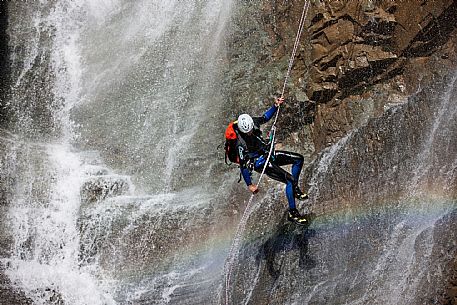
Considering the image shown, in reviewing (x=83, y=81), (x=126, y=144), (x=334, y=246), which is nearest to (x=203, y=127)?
(x=126, y=144)

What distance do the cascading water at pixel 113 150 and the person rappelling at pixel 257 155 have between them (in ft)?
7.18

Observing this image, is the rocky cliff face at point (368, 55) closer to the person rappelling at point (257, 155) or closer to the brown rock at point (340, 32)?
the brown rock at point (340, 32)

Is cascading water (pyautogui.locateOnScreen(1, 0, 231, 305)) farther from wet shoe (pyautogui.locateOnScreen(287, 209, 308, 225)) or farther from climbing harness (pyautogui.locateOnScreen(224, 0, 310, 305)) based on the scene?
wet shoe (pyautogui.locateOnScreen(287, 209, 308, 225))

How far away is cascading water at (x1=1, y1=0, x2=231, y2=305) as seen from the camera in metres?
11.9

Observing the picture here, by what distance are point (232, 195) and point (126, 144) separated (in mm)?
2885

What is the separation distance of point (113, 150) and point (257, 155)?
4.27 metres

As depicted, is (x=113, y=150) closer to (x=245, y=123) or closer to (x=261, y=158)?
(x=261, y=158)

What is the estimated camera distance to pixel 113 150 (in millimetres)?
13508

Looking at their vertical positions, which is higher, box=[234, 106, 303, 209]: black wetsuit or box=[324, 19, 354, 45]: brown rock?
box=[324, 19, 354, 45]: brown rock

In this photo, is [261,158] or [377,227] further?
[377,227]

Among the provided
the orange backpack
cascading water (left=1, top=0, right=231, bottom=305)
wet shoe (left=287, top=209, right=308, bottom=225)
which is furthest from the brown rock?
wet shoe (left=287, top=209, right=308, bottom=225)

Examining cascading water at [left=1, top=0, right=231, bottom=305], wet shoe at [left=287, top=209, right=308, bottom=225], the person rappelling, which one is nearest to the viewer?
the person rappelling

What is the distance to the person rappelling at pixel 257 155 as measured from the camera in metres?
10.5

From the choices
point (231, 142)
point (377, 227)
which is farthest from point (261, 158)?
point (377, 227)
